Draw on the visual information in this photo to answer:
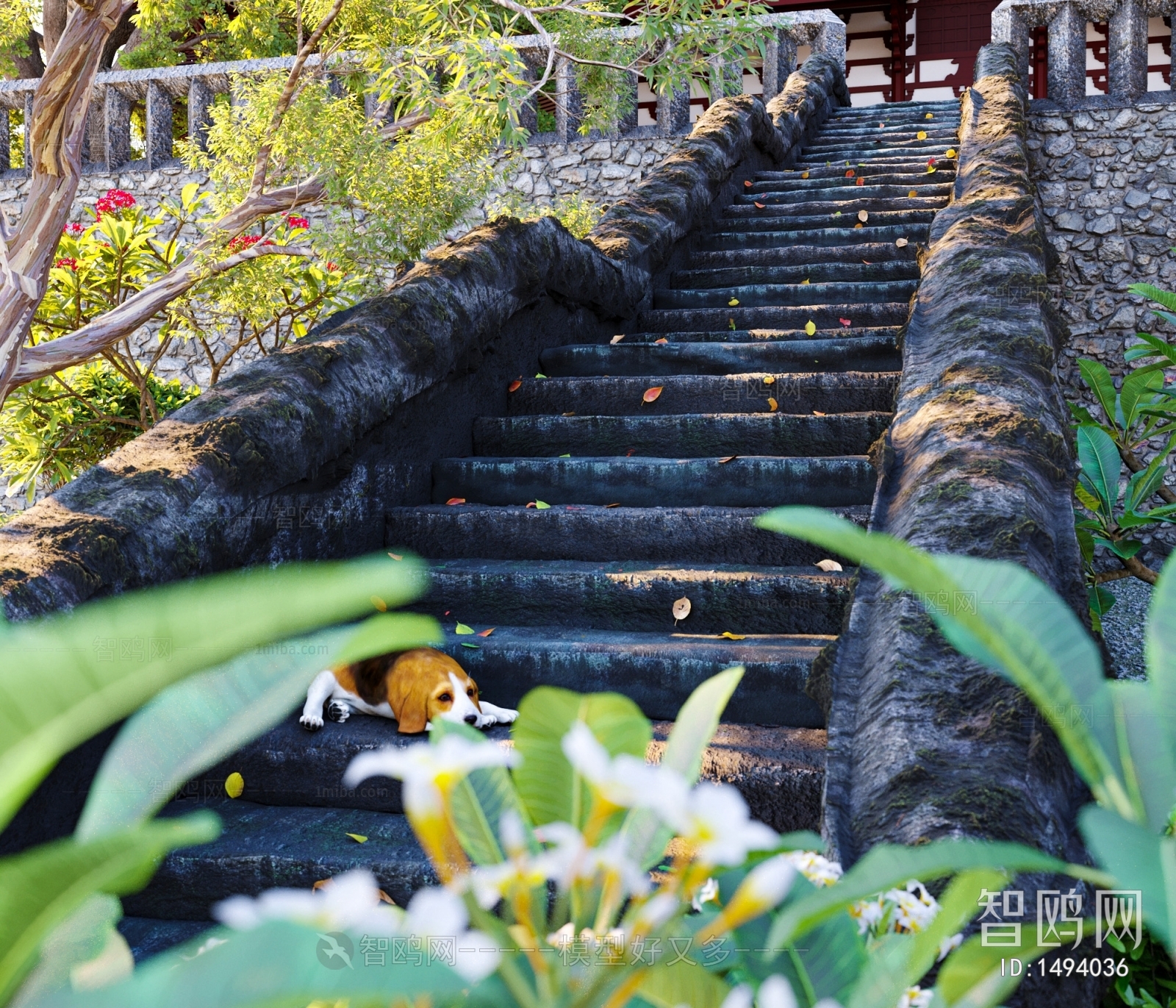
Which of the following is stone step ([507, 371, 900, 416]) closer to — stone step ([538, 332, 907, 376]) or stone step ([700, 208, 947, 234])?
stone step ([538, 332, 907, 376])

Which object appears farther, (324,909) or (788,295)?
(788,295)

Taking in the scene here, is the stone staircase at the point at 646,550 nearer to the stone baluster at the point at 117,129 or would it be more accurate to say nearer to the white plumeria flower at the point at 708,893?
the white plumeria flower at the point at 708,893

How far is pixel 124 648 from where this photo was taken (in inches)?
18.4

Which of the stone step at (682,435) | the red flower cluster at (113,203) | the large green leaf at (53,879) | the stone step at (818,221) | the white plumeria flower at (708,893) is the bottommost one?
the stone step at (682,435)

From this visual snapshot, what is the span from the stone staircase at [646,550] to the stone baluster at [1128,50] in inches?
140

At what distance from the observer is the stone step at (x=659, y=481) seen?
9.59 ft

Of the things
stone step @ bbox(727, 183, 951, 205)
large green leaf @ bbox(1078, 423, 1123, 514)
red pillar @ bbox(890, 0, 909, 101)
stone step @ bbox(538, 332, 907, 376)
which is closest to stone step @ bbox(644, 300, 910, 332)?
stone step @ bbox(538, 332, 907, 376)

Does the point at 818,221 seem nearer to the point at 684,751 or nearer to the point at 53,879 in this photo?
the point at 684,751

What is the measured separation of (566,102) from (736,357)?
466 cm

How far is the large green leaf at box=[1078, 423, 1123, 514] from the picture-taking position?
290 centimetres

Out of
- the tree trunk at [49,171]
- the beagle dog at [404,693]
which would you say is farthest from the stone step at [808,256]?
the beagle dog at [404,693]

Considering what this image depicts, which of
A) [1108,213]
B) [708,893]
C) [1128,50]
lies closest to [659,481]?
[708,893]

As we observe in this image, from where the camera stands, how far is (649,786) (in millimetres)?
439

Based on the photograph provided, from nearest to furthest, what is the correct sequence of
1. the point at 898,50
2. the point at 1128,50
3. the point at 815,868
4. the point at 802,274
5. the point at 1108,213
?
the point at 815,868 → the point at 802,274 → the point at 1128,50 → the point at 1108,213 → the point at 898,50
